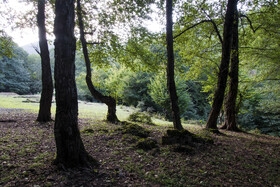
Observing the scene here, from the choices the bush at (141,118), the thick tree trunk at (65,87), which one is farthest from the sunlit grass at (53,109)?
the thick tree trunk at (65,87)

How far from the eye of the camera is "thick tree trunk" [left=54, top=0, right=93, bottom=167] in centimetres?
310

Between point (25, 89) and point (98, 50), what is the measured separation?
4022cm

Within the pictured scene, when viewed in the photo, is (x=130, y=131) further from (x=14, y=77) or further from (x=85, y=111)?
(x=14, y=77)

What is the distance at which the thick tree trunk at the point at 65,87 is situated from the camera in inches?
122

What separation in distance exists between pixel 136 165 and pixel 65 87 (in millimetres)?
2384

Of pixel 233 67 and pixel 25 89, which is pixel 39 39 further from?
pixel 25 89

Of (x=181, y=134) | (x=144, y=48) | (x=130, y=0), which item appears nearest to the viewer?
(x=181, y=134)

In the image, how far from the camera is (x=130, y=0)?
24.1 feet

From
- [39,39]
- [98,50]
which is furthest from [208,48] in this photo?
[39,39]

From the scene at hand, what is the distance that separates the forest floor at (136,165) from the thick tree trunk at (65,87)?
1.46ft

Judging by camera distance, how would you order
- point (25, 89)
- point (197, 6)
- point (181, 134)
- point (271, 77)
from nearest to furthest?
point (181, 134) < point (197, 6) < point (271, 77) < point (25, 89)

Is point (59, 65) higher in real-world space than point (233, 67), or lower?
lower

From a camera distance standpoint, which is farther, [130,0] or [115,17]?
[115,17]

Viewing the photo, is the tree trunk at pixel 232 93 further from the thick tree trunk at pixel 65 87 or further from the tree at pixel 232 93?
the thick tree trunk at pixel 65 87
